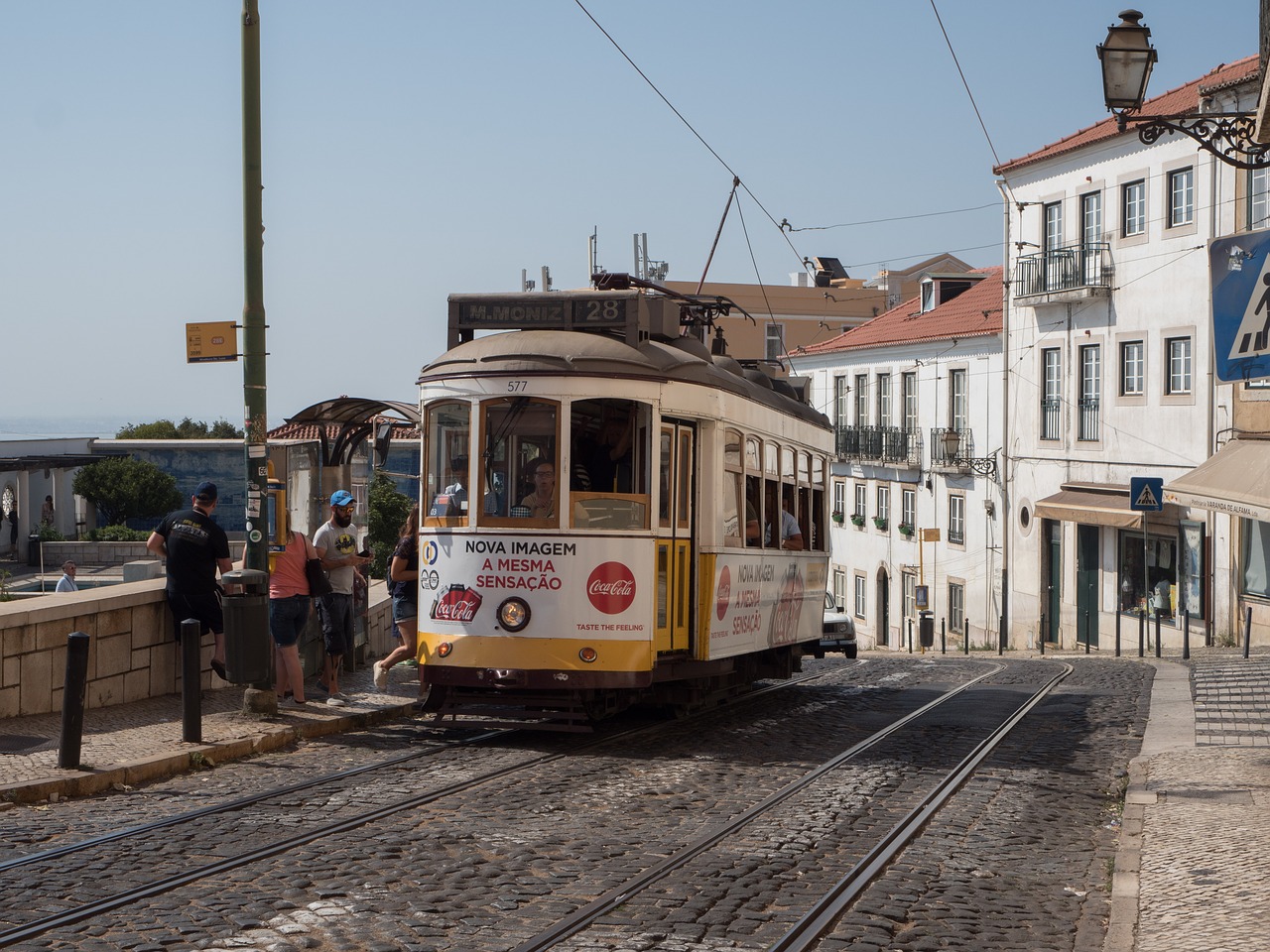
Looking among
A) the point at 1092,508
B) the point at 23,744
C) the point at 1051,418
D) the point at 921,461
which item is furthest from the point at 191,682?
the point at 921,461

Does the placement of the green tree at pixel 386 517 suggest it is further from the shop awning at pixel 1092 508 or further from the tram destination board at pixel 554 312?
the tram destination board at pixel 554 312

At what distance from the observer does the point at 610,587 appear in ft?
38.0

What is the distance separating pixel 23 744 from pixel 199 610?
2.52m

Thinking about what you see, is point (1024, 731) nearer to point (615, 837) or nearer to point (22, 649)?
point (615, 837)

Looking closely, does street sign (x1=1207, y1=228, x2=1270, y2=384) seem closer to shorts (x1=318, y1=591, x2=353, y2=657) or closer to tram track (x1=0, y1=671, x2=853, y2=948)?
tram track (x1=0, y1=671, x2=853, y2=948)

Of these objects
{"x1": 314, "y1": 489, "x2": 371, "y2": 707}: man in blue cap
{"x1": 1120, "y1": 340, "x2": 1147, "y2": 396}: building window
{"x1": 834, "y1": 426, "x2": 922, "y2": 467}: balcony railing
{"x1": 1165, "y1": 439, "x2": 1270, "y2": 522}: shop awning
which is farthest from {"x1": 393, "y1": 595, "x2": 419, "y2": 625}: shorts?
{"x1": 834, "y1": 426, "x2": 922, "y2": 467}: balcony railing

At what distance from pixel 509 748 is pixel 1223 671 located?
12.3 metres

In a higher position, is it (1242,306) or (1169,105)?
(1169,105)

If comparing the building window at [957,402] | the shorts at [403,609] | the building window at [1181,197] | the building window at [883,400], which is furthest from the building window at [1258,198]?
the shorts at [403,609]

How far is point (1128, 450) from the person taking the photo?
33.9 m

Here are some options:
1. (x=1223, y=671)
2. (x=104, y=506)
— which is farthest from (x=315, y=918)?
(x=104, y=506)

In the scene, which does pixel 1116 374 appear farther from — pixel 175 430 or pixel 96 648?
pixel 175 430

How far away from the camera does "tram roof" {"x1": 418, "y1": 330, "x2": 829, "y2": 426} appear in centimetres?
1176

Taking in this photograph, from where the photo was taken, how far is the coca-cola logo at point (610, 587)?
11570 millimetres
